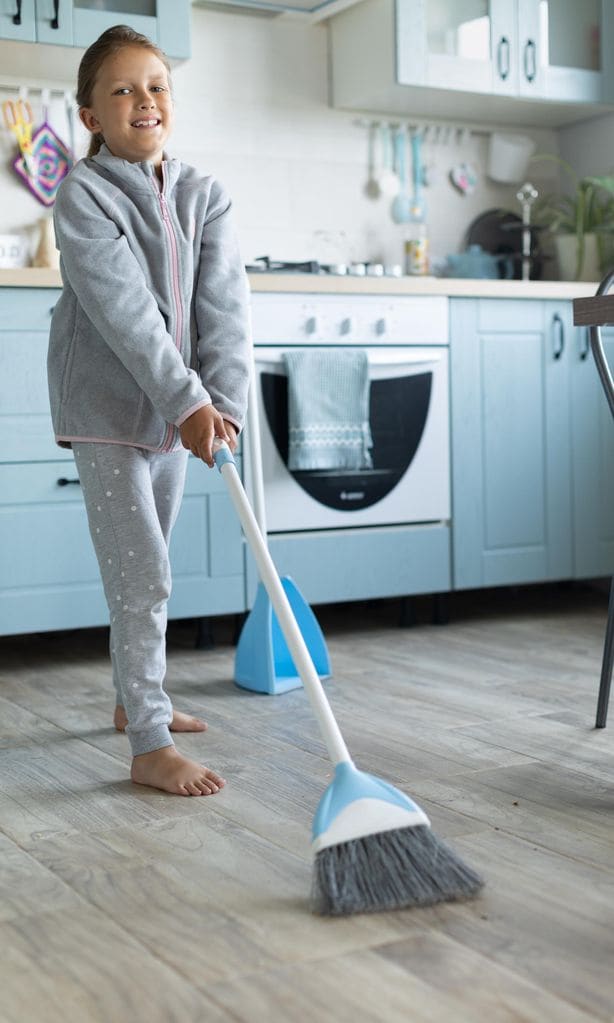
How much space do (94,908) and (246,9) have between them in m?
2.89

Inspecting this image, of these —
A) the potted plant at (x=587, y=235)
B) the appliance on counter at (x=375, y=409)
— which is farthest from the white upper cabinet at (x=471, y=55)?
the appliance on counter at (x=375, y=409)

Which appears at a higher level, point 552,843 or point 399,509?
point 399,509

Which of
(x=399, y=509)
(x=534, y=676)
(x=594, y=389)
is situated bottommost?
(x=534, y=676)

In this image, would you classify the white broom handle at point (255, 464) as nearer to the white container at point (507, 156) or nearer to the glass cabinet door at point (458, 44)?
the glass cabinet door at point (458, 44)

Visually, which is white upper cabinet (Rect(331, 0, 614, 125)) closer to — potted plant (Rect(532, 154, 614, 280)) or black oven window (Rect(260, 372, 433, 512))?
potted plant (Rect(532, 154, 614, 280))

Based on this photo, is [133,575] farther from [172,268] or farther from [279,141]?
[279,141]

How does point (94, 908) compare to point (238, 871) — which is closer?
point (94, 908)

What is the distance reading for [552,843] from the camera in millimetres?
1596

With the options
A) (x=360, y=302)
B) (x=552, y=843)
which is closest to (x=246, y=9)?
(x=360, y=302)

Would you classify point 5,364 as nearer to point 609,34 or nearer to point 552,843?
point 552,843

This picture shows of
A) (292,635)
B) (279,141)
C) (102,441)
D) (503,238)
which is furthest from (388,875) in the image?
(503,238)

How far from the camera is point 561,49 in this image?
374cm

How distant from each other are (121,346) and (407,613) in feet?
5.46

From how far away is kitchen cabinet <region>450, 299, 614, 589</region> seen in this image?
3.29 m
